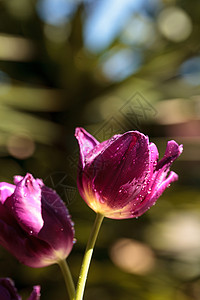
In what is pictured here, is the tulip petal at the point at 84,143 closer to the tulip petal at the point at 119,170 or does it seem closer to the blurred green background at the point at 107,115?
the tulip petal at the point at 119,170

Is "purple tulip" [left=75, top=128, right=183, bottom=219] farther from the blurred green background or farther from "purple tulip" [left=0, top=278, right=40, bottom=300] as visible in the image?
the blurred green background

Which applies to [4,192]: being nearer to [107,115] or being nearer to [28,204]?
[28,204]

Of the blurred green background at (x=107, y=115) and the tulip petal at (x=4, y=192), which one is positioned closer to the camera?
the tulip petal at (x=4, y=192)

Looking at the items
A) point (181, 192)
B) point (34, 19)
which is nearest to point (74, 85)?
point (34, 19)

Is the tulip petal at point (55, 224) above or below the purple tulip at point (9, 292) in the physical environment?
above

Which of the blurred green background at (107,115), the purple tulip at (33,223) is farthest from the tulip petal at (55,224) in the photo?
the blurred green background at (107,115)

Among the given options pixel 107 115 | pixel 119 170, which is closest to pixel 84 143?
pixel 119 170
